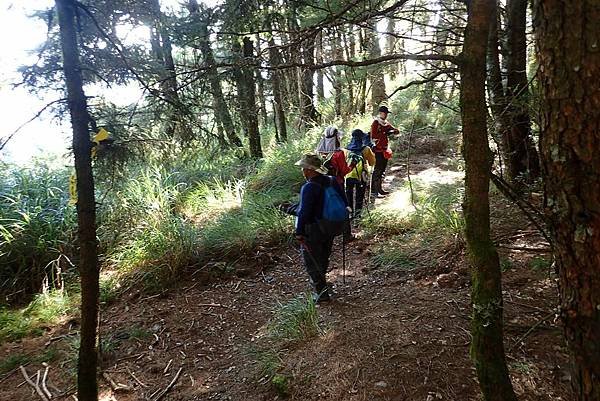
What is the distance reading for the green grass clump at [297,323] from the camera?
4.08 metres

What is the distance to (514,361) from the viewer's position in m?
3.10

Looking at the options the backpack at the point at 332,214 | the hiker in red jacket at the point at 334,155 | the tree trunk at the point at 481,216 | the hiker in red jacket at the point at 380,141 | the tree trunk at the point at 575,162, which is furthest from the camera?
the hiker in red jacket at the point at 380,141

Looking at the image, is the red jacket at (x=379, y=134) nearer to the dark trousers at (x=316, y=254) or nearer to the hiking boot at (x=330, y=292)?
the dark trousers at (x=316, y=254)

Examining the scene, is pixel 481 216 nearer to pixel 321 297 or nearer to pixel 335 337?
pixel 335 337

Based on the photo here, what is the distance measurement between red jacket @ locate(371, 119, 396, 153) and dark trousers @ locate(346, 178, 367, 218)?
3.76 ft

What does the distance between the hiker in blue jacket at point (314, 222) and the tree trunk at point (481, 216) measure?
2516 mm

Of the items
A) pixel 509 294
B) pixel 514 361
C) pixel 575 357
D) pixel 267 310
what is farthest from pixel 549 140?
pixel 267 310

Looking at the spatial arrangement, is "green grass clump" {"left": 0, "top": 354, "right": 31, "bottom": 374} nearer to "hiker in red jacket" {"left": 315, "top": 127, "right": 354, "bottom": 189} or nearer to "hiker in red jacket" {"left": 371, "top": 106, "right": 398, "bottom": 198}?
"hiker in red jacket" {"left": 315, "top": 127, "right": 354, "bottom": 189}

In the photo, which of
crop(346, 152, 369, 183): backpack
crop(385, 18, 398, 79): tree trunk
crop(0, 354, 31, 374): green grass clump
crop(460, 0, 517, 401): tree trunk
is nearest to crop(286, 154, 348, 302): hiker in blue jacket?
crop(385, 18, 398, 79): tree trunk

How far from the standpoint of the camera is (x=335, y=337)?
12.9 ft

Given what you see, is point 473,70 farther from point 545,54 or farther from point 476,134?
point 545,54

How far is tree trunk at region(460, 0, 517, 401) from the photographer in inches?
86.8

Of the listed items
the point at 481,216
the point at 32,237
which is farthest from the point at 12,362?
the point at 481,216

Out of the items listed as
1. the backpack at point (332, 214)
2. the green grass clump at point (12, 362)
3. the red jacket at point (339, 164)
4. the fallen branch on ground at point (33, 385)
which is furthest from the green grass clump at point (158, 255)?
the backpack at point (332, 214)
